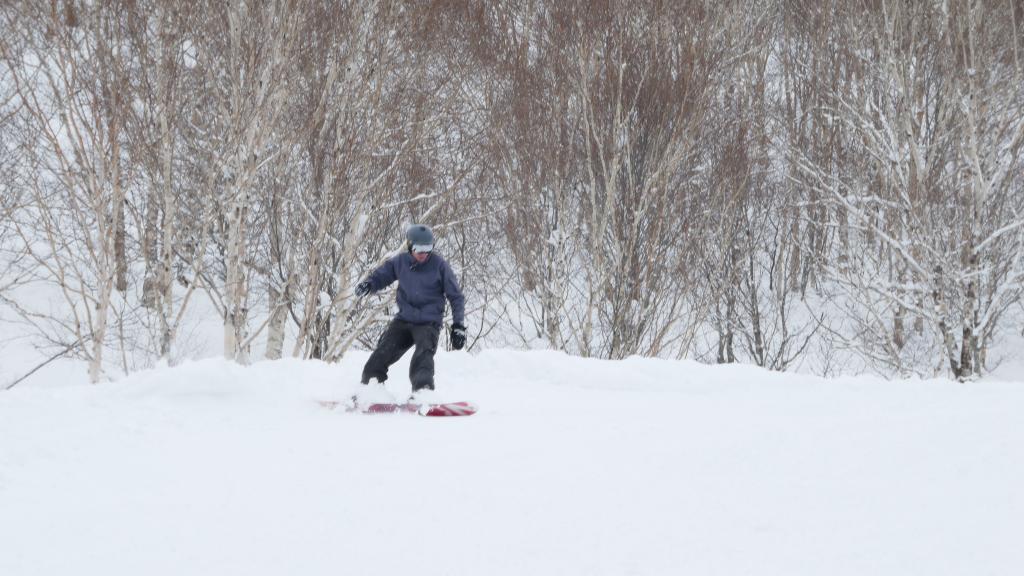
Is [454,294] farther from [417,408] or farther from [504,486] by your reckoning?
[504,486]

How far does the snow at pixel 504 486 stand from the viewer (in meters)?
2.82

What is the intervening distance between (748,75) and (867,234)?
25.5 ft

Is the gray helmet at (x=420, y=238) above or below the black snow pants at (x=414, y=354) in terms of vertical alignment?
above

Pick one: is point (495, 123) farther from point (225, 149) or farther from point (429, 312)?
point (429, 312)

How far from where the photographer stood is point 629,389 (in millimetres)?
7133

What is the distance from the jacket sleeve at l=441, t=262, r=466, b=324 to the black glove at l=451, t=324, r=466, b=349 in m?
0.05

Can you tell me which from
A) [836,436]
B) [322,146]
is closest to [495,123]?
[322,146]

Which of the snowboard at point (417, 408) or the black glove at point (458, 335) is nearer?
the snowboard at point (417, 408)

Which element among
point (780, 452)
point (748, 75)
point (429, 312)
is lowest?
point (780, 452)

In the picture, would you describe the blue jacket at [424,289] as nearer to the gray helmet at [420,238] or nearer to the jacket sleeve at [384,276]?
the jacket sleeve at [384,276]

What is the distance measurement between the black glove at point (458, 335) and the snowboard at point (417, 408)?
1.68ft

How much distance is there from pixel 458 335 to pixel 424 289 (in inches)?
20.8

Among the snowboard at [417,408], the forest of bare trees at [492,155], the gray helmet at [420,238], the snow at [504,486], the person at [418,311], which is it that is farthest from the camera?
the forest of bare trees at [492,155]

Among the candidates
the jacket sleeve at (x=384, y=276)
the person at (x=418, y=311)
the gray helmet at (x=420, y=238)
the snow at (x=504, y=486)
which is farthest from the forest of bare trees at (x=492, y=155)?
the snow at (x=504, y=486)
